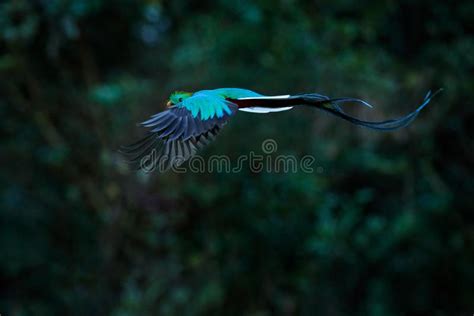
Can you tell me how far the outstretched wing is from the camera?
2605mm

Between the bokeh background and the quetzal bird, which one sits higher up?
the bokeh background

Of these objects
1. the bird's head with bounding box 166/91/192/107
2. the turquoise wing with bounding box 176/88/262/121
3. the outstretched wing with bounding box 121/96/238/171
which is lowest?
the outstretched wing with bounding box 121/96/238/171

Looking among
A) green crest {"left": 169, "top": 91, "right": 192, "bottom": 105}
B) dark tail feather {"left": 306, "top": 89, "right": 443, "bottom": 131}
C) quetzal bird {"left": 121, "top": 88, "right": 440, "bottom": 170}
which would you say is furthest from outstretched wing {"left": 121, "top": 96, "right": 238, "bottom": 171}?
dark tail feather {"left": 306, "top": 89, "right": 443, "bottom": 131}

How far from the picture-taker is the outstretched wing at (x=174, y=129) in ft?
8.55

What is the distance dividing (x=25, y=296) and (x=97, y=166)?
6.38 ft

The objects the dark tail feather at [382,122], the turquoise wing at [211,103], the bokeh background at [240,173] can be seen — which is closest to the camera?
the dark tail feather at [382,122]

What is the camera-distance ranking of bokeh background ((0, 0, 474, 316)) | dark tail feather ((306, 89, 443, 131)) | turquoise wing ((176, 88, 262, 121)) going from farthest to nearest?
1. bokeh background ((0, 0, 474, 316))
2. turquoise wing ((176, 88, 262, 121))
3. dark tail feather ((306, 89, 443, 131))

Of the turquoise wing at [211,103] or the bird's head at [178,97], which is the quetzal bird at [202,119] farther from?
the bird's head at [178,97]

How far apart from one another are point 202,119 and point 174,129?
5.3 inches

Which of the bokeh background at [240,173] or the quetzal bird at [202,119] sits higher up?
the bokeh background at [240,173]

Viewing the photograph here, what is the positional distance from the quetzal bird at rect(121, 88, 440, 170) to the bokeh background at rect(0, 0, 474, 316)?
345cm

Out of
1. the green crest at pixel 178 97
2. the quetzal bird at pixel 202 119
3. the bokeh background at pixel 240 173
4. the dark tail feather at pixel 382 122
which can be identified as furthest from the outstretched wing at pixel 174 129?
the bokeh background at pixel 240 173

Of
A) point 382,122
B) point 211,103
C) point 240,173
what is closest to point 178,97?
point 211,103

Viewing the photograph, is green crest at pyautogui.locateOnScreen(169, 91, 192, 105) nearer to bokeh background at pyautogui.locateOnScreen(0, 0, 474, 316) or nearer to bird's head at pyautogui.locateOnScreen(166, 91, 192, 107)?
bird's head at pyautogui.locateOnScreen(166, 91, 192, 107)
